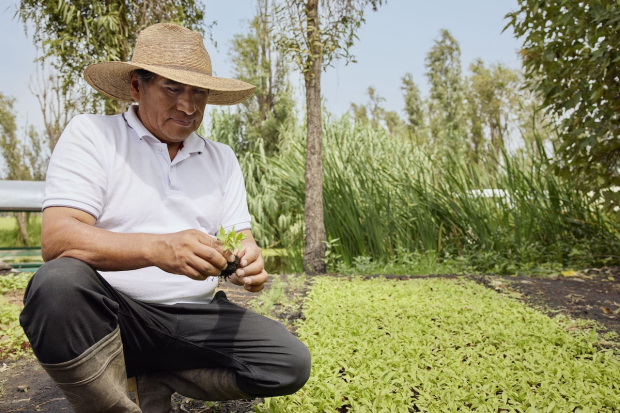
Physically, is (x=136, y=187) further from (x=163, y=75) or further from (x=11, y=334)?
(x=11, y=334)

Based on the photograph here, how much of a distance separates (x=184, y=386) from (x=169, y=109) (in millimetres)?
1011

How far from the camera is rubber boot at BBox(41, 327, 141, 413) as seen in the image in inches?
58.1

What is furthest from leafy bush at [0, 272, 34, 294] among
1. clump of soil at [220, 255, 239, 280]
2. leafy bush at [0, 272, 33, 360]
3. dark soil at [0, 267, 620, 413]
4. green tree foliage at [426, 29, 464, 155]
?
green tree foliage at [426, 29, 464, 155]

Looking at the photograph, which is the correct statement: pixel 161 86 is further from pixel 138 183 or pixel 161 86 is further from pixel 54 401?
pixel 54 401

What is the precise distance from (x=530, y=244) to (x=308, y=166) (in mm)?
2663

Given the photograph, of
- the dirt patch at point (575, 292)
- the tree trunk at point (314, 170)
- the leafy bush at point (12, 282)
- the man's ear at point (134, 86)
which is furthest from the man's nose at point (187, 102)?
the leafy bush at point (12, 282)

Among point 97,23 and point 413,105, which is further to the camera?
point 413,105

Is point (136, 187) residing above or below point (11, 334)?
above

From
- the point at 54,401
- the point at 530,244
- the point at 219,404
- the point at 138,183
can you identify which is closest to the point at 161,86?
the point at 138,183

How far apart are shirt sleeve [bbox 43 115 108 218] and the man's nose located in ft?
0.98

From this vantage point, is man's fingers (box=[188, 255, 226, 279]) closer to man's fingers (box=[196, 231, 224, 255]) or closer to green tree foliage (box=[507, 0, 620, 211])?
man's fingers (box=[196, 231, 224, 255])

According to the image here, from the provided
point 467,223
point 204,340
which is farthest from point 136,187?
point 467,223

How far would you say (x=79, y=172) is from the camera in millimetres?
1668

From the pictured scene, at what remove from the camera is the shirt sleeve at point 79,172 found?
163 cm
